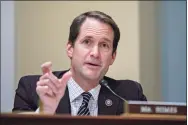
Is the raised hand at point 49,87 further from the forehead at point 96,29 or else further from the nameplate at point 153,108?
the forehead at point 96,29

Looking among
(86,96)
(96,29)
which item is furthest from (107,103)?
(96,29)

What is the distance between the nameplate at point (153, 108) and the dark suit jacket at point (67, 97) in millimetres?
501

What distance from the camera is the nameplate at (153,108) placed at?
94 cm

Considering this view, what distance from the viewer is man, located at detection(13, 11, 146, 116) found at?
1.44 meters

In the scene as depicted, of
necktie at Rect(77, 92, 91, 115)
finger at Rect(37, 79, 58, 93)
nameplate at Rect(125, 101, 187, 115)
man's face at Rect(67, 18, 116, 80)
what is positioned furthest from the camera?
man's face at Rect(67, 18, 116, 80)

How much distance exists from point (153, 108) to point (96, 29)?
2.15 feet

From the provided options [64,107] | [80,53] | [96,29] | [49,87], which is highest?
[96,29]

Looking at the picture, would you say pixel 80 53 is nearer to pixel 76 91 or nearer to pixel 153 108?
pixel 76 91

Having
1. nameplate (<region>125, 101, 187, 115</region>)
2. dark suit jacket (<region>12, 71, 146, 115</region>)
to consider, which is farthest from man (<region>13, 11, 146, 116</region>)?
nameplate (<region>125, 101, 187, 115</region>)

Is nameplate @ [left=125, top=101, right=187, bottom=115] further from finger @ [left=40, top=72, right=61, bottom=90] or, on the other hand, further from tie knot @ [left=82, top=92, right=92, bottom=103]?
tie knot @ [left=82, top=92, right=92, bottom=103]

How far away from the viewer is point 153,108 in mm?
947

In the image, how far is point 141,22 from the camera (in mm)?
2629

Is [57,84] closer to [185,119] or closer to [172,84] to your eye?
[185,119]

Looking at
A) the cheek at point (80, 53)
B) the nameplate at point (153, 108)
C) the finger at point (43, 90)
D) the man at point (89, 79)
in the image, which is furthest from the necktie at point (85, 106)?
the nameplate at point (153, 108)
